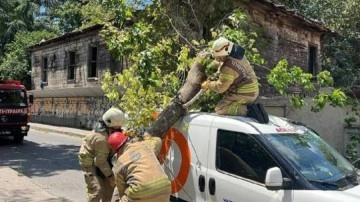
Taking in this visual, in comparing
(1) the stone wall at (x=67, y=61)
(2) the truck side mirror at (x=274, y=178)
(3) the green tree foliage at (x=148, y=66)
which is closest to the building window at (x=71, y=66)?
(1) the stone wall at (x=67, y=61)

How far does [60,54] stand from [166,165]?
23.3 m

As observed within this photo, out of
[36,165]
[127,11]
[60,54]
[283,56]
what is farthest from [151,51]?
[60,54]

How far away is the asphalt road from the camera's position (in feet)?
30.3

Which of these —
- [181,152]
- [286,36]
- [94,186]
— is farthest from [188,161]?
[286,36]

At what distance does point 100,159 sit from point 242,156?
1.68 metres

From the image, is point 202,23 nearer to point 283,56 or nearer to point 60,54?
point 283,56

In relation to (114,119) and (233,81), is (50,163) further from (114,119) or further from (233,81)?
(233,81)

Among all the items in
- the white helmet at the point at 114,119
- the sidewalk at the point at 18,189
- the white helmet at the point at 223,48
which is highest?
the white helmet at the point at 223,48

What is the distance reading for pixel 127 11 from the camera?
7770 mm

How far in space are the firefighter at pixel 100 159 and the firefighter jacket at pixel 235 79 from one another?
1.19 m

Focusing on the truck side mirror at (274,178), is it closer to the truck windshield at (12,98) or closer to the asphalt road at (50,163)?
the asphalt road at (50,163)

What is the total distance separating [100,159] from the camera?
17.3 feet

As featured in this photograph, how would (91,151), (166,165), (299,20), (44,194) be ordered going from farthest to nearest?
(299,20) < (44,194) < (166,165) < (91,151)

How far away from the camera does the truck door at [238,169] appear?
14.5 feet
